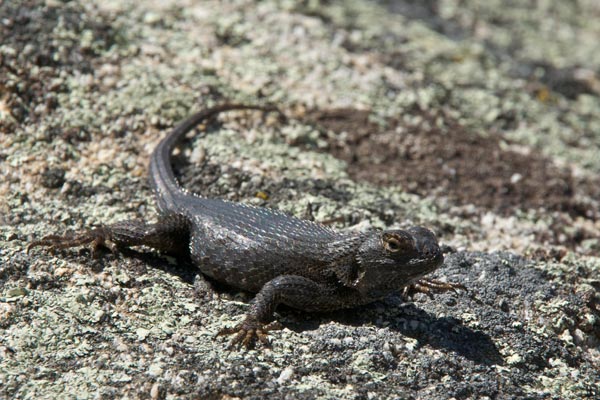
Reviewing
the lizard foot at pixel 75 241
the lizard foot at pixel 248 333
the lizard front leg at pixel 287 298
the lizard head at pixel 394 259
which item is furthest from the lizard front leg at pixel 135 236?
the lizard head at pixel 394 259

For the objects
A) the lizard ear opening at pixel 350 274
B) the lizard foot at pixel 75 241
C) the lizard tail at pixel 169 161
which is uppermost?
the lizard tail at pixel 169 161

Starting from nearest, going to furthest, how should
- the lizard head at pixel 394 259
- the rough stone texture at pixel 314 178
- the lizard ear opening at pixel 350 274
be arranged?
the rough stone texture at pixel 314 178 → the lizard head at pixel 394 259 → the lizard ear opening at pixel 350 274

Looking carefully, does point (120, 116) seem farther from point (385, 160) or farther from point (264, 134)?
point (385, 160)

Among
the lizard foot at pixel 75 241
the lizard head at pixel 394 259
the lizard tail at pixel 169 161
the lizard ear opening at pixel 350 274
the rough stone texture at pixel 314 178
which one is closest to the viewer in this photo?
the rough stone texture at pixel 314 178

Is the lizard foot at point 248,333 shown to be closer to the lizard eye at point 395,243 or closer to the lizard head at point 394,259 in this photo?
the lizard head at point 394,259

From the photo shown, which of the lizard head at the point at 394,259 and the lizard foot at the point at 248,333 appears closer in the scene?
the lizard foot at the point at 248,333

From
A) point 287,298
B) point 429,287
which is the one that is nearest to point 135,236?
point 287,298

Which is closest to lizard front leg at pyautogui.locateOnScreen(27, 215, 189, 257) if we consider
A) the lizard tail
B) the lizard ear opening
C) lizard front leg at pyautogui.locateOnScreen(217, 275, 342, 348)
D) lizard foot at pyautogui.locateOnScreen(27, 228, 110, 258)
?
lizard foot at pyautogui.locateOnScreen(27, 228, 110, 258)
